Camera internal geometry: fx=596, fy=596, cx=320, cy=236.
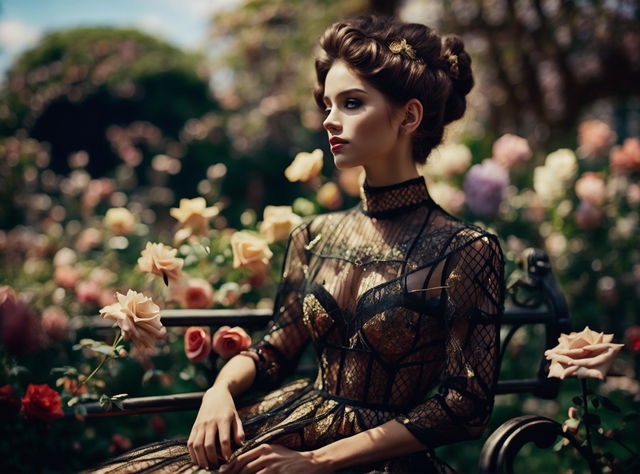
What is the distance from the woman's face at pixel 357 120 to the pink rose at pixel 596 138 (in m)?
2.40

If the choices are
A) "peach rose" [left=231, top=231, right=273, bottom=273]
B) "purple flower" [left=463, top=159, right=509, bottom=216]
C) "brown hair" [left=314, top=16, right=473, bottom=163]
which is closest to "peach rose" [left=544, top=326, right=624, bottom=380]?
"brown hair" [left=314, top=16, right=473, bottom=163]

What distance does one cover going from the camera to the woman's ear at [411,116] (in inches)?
69.1

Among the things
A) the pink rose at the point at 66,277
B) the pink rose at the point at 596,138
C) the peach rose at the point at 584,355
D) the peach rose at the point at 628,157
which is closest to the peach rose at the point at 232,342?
the peach rose at the point at 584,355

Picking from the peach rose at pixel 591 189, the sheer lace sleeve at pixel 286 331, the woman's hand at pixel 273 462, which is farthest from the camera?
the peach rose at pixel 591 189

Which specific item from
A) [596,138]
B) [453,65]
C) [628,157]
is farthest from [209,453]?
[596,138]

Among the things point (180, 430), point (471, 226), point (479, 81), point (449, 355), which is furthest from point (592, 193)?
point (479, 81)

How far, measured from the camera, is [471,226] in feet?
A: 5.71

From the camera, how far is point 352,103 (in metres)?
1.73

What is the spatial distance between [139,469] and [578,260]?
2.80 metres

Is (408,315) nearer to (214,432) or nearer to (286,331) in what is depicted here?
(286,331)

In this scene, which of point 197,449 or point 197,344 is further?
point 197,344

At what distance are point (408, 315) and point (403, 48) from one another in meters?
0.77

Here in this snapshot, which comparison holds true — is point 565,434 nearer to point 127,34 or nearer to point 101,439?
point 101,439

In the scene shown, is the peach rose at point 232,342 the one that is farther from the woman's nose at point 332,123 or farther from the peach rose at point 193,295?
the woman's nose at point 332,123
